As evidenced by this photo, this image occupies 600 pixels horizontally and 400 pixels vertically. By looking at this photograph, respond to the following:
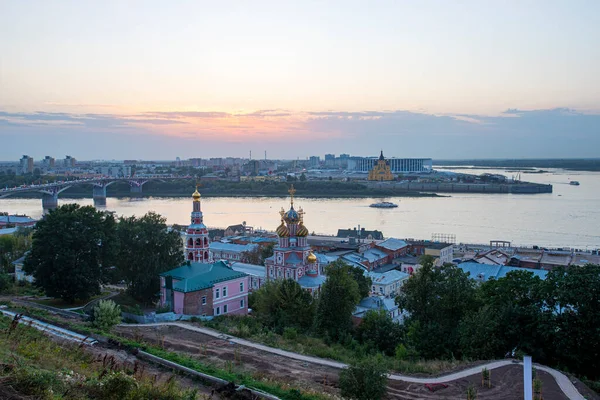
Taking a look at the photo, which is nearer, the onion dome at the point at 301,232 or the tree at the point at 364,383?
the tree at the point at 364,383

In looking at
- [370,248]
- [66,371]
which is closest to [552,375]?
[66,371]

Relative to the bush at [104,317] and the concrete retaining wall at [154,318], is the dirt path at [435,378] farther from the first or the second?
the concrete retaining wall at [154,318]

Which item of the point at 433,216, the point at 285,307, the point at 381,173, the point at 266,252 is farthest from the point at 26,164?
the point at 285,307

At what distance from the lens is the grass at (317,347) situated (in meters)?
6.00

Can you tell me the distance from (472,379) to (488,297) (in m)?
2.46

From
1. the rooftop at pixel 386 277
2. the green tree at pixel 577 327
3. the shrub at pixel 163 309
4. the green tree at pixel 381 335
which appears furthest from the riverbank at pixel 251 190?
the green tree at pixel 577 327

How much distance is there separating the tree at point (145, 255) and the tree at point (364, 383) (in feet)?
22.4

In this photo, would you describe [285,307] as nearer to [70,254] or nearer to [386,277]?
[70,254]

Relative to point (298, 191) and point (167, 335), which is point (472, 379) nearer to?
point (167, 335)

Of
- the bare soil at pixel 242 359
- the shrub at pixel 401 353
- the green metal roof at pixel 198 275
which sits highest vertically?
the green metal roof at pixel 198 275

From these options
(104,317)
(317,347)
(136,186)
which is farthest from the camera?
(136,186)

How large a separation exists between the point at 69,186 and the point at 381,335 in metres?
38.3

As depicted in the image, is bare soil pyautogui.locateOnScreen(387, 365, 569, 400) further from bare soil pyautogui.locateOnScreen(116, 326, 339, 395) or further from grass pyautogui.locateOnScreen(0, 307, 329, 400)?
grass pyautogui.locateOnScreen(0, 307, 329, 400)

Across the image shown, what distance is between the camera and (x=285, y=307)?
9406 mm
